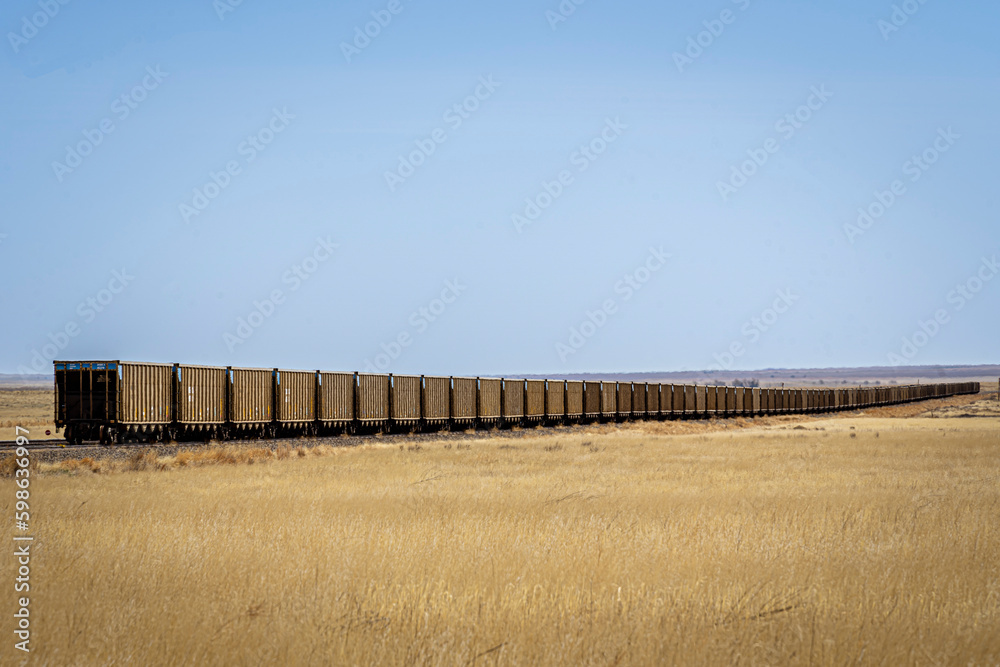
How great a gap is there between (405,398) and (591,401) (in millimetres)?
18791

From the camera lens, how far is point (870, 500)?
46.7ft

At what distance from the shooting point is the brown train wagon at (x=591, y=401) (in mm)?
54531

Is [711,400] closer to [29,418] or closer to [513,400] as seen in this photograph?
[513,400]

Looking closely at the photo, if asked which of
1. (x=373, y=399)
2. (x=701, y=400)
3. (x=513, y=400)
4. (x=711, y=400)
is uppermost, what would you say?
→ (x=373, y=399)

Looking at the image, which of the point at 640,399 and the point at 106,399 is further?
the point at 640,399

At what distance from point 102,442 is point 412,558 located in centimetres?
2192

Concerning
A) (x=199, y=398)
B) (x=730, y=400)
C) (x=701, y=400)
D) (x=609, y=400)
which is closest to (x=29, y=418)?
(x=199, y=398)

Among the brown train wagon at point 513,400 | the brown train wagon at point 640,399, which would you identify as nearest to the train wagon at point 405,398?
the brown train wagon at point 513,400

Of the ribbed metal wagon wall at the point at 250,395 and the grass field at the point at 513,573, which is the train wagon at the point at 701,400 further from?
the grass field at the point at 513,573

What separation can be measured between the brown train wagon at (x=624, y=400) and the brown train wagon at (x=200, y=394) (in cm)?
3153

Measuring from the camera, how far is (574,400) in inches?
2117

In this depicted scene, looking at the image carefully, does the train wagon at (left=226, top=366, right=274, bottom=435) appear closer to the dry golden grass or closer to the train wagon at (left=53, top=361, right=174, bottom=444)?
the train wagon at (left=53, top=361, right=174, bottom=444)

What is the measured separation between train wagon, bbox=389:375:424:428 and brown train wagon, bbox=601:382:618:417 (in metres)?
18.1

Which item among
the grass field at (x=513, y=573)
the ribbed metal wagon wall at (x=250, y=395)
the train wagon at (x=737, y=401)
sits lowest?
the train wagon at (x=737, y=401)
